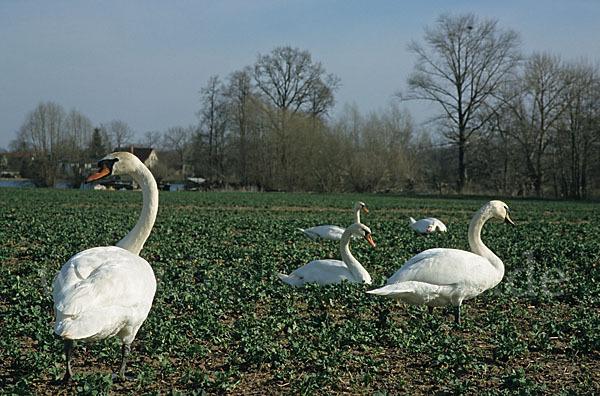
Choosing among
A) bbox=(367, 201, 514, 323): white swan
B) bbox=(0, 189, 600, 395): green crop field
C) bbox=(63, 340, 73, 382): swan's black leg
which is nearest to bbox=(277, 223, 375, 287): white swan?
bbox=(0, 189, 600, 395): green crop field

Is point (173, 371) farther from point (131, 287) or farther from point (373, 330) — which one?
point (373, 330)

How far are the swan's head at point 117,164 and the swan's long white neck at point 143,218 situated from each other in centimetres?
6

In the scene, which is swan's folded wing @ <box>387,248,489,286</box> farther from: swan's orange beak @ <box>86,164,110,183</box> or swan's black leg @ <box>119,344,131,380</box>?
swan's orange beak @ <box>86,164,110,183</box>

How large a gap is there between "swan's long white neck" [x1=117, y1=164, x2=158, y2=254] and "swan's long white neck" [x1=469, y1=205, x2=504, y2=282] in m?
3.67

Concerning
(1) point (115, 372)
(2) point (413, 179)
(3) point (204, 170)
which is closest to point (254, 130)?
(3) point (204, 170)

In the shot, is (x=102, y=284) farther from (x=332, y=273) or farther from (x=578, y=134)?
(x=578, y=134)

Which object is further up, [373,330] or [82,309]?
[82,309]

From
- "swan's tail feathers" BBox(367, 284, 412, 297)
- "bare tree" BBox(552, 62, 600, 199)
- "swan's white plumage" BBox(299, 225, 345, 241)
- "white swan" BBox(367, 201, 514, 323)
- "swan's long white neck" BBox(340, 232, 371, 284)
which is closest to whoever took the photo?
"swan's tail feathers" BBox(367, 284, 412, 297)

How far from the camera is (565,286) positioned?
23.1ft

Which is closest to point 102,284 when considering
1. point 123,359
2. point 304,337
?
point 123,359

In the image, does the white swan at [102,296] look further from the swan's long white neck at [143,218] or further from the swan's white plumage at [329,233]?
the swan's white plumage at [329,233]

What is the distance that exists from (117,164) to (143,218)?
55cm

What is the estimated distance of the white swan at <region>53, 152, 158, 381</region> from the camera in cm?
316

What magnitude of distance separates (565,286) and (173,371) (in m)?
5.73
